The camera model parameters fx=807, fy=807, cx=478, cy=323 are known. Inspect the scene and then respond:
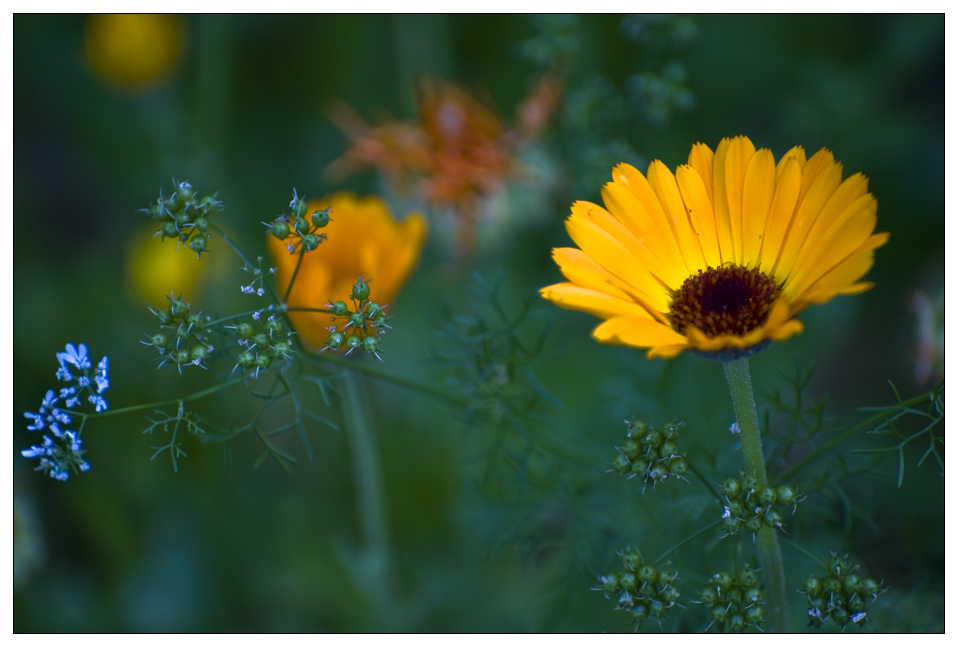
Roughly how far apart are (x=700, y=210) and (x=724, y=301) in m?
0.11

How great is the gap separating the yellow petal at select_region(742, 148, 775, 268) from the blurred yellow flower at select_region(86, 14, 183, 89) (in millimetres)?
1563

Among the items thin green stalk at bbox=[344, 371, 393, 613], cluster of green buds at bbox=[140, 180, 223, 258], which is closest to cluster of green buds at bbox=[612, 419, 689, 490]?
cluster of green buds at bbox=[140, 180, 223, 258]

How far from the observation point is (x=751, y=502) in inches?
34.9

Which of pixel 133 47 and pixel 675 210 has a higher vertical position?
pixel 133 47

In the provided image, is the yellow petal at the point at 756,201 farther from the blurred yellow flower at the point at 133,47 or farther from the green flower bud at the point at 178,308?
the blurred yellow flower at the point at 133,47

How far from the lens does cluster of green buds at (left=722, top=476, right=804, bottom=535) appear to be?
0.87 m

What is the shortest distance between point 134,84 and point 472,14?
36.3 inches

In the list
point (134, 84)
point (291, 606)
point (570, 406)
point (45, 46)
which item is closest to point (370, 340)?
point (570, 406)

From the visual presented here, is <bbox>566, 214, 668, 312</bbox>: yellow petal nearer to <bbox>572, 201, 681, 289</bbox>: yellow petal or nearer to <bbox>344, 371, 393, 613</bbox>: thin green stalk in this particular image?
<bbox>572, 201, 681, 289</bbox>: yellow petal

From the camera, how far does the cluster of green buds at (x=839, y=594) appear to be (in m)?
0.88

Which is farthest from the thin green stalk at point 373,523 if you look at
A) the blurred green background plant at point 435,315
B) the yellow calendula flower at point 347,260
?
the yellow calendula flower at point 347,260

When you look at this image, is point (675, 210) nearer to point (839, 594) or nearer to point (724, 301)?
point (724, 301)

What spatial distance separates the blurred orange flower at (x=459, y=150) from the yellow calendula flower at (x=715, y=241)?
0.84 meters

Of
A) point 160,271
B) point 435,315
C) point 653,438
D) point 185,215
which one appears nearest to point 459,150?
point 435,315
